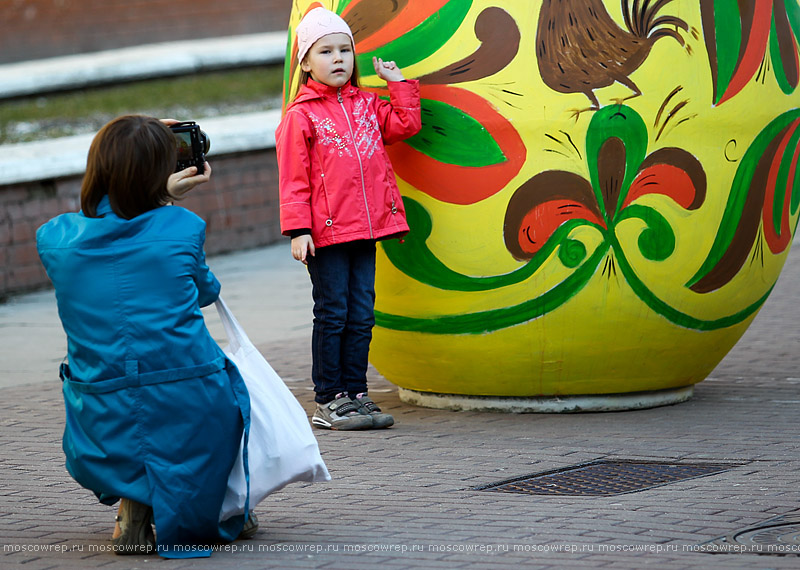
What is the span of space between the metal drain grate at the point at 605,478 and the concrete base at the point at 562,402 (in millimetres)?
991

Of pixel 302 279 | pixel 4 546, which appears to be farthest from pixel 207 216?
pixel 4 546

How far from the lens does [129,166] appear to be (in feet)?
14.3

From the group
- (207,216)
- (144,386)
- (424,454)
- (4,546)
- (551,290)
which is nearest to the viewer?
(144,386)

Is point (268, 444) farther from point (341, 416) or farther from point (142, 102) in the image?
point (142, 102)

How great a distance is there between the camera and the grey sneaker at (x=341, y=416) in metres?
6.38

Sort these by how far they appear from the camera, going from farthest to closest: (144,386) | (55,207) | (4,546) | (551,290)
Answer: (55,207) < (551,290) < (4,546) < (144,386)

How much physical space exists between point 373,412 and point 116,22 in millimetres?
20216

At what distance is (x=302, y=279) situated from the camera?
12.1 meters

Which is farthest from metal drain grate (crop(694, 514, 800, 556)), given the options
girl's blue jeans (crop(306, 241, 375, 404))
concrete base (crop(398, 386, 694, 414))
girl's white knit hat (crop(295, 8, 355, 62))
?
girl's white knit hat (crop(295, 8, 355, 62))

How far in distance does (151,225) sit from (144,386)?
51 centimetres

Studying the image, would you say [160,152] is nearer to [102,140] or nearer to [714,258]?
[102,140]
